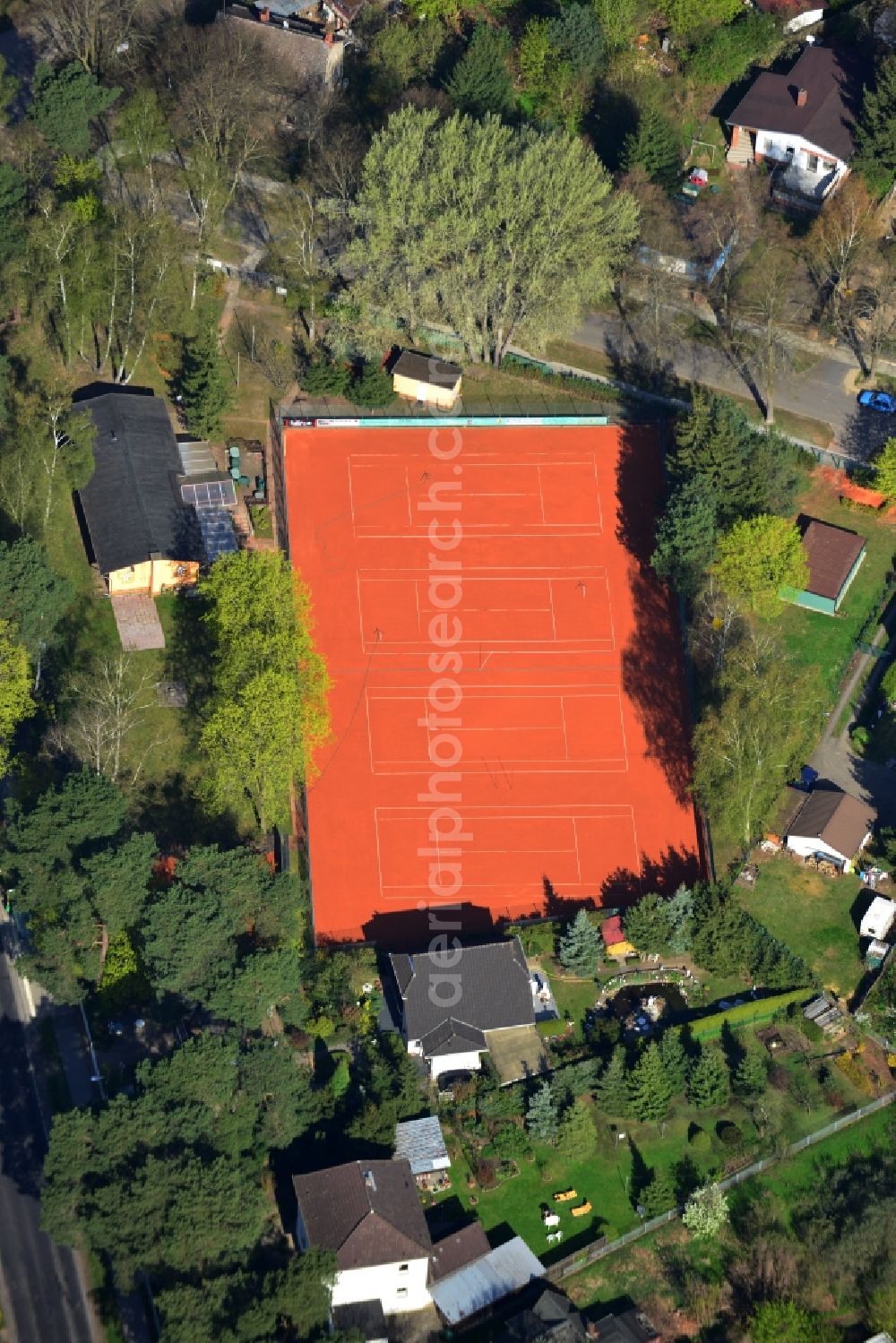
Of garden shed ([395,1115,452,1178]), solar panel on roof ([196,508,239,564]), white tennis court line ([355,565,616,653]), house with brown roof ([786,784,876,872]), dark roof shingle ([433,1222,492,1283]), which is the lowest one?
dark roof shingle ([433,1222,492,1283])

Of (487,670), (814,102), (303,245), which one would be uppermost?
(814,102)

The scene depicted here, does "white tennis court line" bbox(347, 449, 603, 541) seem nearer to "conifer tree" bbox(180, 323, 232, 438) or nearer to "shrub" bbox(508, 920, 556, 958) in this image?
"conifer tree" bbox(180, 323, 232, 438)

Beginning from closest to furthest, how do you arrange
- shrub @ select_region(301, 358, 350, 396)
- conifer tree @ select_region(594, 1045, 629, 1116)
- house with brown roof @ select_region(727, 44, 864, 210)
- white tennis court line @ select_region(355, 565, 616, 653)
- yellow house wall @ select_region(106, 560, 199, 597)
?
conifer tree @ select_region(594, 1045, 629, 1116)
yellow house wall @ select_region(106, 560, 199, 597)
white tennis court line @ select_region(355, 565, 616, 653)
shrub @ select_region(301, 358, 350, 396)
house with brown roof @ select_region(727, 44, 864, 210)

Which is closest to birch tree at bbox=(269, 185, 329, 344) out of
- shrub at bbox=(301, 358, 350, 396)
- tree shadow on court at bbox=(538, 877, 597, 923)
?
shrub at bbox=(301, 358, 350, 396)

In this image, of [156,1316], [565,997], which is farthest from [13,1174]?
[565,997]

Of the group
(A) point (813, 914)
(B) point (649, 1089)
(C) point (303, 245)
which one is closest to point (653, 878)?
(A) point (813, 914)

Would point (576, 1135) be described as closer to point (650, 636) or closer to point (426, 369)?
point (650, 636)

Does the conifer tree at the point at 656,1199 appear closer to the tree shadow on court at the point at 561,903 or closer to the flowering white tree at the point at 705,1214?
the flowering white tree at the point at 705,1214
